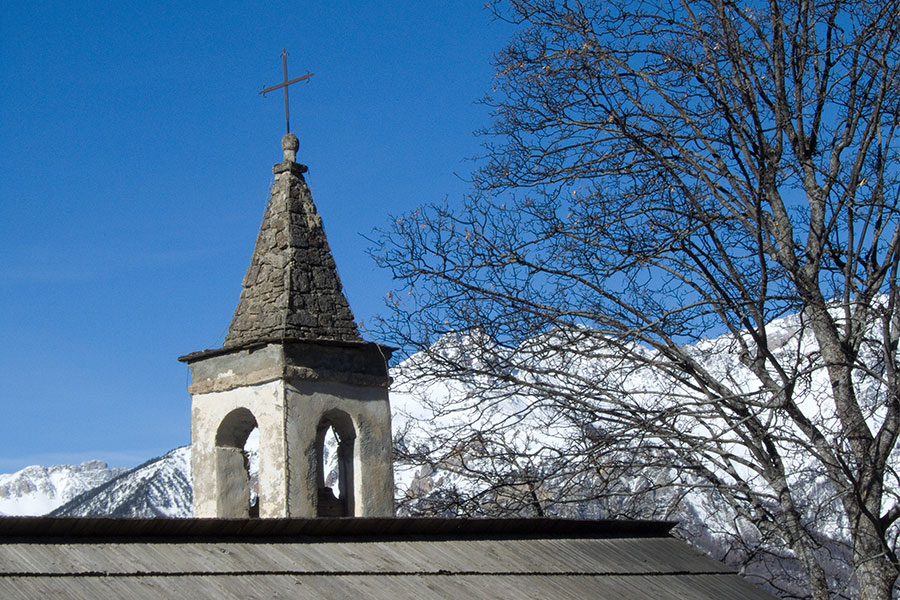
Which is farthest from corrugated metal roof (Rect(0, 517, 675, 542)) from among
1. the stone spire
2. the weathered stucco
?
the stone spire

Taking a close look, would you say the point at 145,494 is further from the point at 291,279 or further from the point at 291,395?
the point at 291,395

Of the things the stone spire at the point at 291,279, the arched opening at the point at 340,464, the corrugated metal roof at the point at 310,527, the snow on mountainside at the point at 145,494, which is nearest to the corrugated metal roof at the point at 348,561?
the corrugated metal roof at the point at 310,527

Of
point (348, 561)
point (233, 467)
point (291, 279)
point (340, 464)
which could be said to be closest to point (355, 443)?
point (340, 464)

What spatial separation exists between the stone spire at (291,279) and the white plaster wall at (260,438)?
539mm

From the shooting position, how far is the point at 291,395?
1188 centimetres

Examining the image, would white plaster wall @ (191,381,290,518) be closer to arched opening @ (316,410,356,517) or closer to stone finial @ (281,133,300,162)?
arched opening @ (316,410,356,517)

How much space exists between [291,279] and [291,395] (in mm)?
Result: 1295

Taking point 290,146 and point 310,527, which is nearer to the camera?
point 310,527

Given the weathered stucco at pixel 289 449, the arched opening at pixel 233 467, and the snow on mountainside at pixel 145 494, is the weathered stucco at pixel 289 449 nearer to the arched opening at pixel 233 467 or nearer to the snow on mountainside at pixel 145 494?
the arched opening at pixel 233 467

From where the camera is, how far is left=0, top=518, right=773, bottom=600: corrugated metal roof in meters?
6.80

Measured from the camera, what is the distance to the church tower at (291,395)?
11.9 meters

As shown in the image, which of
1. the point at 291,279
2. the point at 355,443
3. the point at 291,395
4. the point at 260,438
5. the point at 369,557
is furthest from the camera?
the point at 291,279

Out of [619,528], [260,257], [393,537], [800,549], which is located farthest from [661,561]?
[260,257]

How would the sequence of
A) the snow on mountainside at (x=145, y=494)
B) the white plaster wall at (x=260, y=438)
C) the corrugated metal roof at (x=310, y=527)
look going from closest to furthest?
the corrugated metal roof at (x=310, y=527) < the white plaster wall at (x=260, y=438) < the snow on mountainside at (x=145, y=494)
